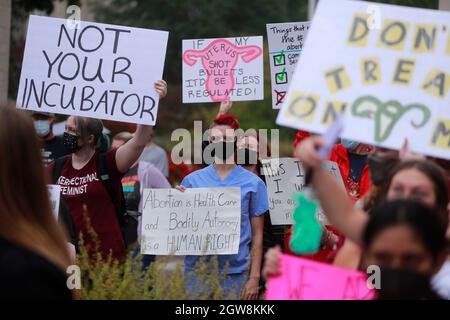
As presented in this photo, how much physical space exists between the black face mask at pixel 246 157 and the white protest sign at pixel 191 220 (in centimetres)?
39

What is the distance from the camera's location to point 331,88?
12.8 feet

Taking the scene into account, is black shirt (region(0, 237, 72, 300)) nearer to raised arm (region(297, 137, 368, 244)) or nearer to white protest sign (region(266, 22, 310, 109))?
raised arm (region(297, 137, 368, 244))

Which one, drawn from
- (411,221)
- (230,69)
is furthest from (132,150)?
(411,221)

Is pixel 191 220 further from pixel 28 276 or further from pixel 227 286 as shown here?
pixel 28 276

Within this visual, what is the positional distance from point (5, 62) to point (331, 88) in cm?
612

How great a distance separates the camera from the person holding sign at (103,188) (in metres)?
6.54

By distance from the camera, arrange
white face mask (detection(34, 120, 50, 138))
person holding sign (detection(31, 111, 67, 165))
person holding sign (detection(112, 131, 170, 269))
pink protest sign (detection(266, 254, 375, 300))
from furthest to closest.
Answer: person holding sign (detection(112, 131, 170, 269)) < white face mask (detection(34, 120, 50, 138)) < person holding sign (detection(31, 111, 67, 165)) < pink protest sign (detection(266, 254, 375, 300))

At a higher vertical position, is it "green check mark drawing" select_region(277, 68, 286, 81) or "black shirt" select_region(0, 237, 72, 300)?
"green check mark drawing" select_region(277, 68, 286, 81)

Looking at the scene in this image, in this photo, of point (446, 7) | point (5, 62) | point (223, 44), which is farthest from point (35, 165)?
point (446, 7)

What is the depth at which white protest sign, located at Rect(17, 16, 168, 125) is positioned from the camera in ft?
22.1

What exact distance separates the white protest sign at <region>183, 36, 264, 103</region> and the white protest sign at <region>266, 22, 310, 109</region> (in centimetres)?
17

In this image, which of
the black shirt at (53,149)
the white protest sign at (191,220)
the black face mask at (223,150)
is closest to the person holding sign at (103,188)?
the white protest sign at (191,220)

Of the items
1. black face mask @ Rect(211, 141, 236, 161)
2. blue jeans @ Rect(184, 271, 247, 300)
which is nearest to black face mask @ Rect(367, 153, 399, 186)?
blue jeans @ Rect(184, 271, 247, 300)

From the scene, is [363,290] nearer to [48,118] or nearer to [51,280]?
[51,280]
